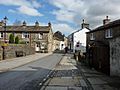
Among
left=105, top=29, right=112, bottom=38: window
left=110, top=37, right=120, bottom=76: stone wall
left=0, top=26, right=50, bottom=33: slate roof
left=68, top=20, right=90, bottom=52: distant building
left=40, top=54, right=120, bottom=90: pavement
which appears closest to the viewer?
left=40, top=54, right=120, bottom=90: pavement

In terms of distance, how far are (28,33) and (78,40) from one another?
14.9m

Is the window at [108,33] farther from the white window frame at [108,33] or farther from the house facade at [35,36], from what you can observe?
the house facade at [35,36]

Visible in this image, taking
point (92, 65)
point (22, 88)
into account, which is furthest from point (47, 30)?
point (22, 88)

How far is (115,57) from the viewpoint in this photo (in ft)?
59.0

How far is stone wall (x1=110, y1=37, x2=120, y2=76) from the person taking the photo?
17.4 metres

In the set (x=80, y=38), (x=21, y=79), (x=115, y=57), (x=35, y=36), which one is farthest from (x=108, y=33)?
(x=35, y=36)

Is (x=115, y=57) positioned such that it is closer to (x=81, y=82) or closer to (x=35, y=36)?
(x=81, y=82)

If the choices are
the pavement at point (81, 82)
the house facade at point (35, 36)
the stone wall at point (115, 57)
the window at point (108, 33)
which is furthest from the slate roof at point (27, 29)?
the stone wall at point (115, 57)

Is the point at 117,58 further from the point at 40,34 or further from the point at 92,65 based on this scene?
the point at 40,34

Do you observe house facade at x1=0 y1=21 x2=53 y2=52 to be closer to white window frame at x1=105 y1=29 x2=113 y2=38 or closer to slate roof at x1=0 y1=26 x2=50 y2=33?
slate roof at x1=0 y1=26 x2=50 y2=33

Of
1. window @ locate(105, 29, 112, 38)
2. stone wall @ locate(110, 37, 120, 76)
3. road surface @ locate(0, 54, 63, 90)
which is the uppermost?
window @ locate(105, 29, 112, 38)

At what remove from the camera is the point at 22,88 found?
40.5 ft

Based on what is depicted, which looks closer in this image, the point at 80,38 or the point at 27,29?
the point at 80,38

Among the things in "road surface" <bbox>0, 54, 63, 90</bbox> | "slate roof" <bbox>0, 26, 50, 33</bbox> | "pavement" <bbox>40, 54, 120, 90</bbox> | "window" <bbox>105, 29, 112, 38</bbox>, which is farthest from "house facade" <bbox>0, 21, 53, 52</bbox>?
"pavement" <bbox>40, 54, 120, 90</bbox>
